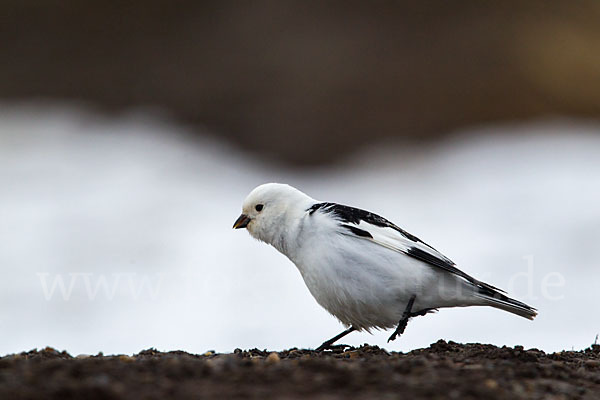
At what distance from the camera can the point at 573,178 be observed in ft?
56.2

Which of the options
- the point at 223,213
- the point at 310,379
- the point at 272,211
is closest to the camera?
the point at 310,379

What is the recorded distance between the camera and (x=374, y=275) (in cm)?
566

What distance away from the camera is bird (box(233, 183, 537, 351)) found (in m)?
5.67

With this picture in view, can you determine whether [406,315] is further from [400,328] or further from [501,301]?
[501,301]

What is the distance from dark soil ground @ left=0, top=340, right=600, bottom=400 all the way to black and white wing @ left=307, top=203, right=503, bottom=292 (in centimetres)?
133

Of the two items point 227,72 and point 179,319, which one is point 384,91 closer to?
point 227,72

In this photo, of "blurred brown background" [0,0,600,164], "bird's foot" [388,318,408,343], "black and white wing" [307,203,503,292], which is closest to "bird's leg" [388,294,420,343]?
"bird's foot" [388,318,408,343]

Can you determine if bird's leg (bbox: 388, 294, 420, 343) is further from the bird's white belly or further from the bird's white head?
the bird's white head

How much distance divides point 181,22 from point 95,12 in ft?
8.20

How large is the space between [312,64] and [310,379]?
17273 mm

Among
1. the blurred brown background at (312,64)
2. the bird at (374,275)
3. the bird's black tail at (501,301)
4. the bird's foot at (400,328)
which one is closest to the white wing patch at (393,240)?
the bird at (374,275)

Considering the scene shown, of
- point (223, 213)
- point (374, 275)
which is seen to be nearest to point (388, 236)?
point (374, 275)

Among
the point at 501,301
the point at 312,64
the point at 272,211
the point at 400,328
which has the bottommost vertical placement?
the point at 400,328

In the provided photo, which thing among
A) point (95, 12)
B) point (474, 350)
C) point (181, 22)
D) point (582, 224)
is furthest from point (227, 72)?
point (474, 350)
